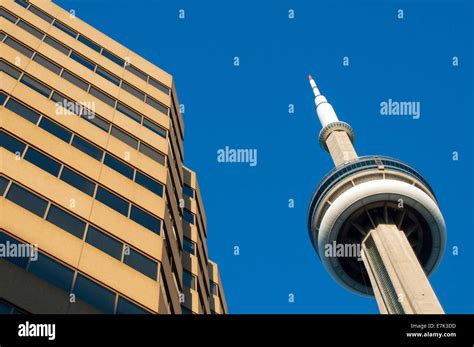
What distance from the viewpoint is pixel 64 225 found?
21.3m

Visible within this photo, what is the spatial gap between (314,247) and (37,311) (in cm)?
4317

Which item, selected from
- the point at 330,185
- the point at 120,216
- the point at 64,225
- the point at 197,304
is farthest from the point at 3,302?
Answer: the point at 330,185

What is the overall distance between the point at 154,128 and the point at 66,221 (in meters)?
12.4

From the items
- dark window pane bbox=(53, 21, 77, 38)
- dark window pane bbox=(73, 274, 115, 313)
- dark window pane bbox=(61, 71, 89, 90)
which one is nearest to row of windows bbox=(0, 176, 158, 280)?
dark window pane bbox=(73, 274, 115, 313)

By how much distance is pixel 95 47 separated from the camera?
A: 36.9 m

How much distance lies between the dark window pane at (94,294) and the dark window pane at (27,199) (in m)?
3.13

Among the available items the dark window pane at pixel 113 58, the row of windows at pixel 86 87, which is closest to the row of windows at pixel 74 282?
the row of windows at pixel 86 87

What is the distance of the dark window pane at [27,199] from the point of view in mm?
20797

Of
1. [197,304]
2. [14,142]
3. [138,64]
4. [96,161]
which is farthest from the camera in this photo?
[138,64]

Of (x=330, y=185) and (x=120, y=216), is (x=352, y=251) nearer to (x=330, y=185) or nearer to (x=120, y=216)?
(x=330, y=185)

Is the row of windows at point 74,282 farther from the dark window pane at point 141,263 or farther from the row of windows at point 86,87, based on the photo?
the row of windows at point 86,87

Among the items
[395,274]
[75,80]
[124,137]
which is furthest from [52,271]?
[395,274]

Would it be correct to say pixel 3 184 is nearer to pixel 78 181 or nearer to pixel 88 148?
pixel 78 181

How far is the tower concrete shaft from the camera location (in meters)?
41.8
